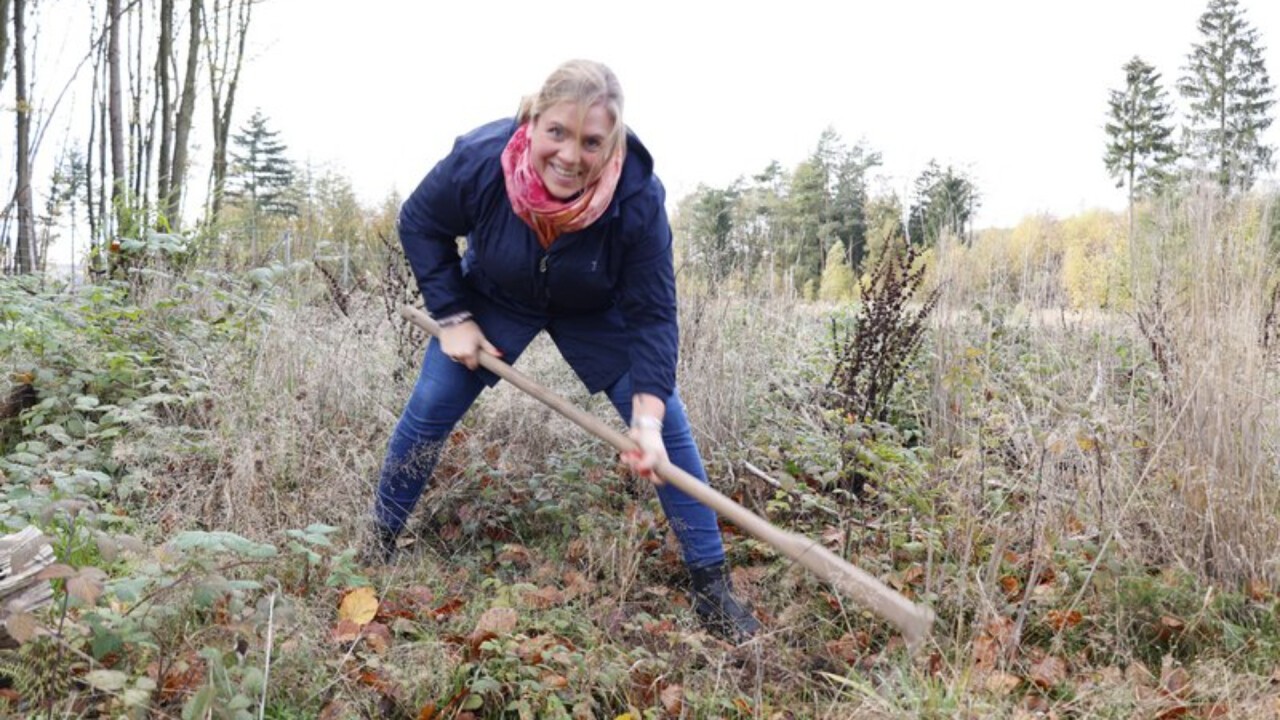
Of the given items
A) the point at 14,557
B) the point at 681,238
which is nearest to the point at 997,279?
the point at 681,238

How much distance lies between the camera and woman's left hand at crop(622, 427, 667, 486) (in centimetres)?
244

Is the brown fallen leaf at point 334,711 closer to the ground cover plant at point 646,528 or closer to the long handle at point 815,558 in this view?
the ground cover plant at point 646,528

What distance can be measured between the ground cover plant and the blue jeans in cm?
16

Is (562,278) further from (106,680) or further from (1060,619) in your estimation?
(1060,619)

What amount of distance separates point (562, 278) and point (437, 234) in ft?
1.46

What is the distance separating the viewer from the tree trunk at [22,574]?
1.85m

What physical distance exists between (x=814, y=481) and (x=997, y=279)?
1.98 meters

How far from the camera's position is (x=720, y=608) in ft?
9.12

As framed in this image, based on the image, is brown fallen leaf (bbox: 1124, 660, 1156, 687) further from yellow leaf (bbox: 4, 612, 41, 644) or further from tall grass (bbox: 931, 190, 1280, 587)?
yellow leaf (bbox: 4, 612, 41, 644)

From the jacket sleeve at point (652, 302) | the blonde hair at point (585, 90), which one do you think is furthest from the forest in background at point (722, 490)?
the blonde hair at point (585, 90)

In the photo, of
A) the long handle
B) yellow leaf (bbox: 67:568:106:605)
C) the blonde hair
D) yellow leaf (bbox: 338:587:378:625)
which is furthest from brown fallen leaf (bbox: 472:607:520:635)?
the blonde hair

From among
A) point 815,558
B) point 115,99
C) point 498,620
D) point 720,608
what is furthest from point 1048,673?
point 115,99

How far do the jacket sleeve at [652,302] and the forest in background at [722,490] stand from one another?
665 millimetres

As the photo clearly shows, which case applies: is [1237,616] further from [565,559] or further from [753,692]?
[565,559]
